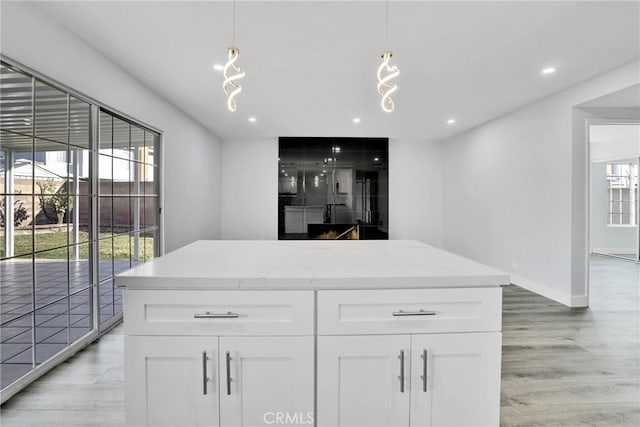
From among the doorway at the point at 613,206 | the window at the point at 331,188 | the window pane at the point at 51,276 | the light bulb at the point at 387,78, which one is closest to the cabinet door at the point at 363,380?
the light bulb at the point at 387,78

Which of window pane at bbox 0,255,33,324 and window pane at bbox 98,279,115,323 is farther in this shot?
window pane at bbox 98,279,115,323

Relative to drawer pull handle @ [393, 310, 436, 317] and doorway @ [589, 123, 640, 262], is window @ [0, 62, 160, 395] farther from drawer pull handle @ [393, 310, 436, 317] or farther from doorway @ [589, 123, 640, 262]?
doorway @ [589, 123, 640, 262]

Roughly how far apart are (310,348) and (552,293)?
4.00 meters

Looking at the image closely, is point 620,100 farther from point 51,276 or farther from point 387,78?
point 51,276

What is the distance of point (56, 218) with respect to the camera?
2.46 m

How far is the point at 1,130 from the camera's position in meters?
1.97

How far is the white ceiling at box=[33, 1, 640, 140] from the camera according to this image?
2252 mm

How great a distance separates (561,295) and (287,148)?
17.1 feet

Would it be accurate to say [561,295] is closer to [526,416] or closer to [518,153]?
[518,153]

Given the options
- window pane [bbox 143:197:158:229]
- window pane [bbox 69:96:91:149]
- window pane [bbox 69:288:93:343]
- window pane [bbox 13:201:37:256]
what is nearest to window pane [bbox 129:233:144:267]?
window pane [bbox 143:197:158:229]

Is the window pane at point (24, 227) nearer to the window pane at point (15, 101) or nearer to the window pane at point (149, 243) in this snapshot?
the window pane at point (15, 101)

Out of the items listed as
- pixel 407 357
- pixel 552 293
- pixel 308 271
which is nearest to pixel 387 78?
pixel 308 271

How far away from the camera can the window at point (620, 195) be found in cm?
732

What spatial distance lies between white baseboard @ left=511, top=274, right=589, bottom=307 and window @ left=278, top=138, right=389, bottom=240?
9.28 feet
